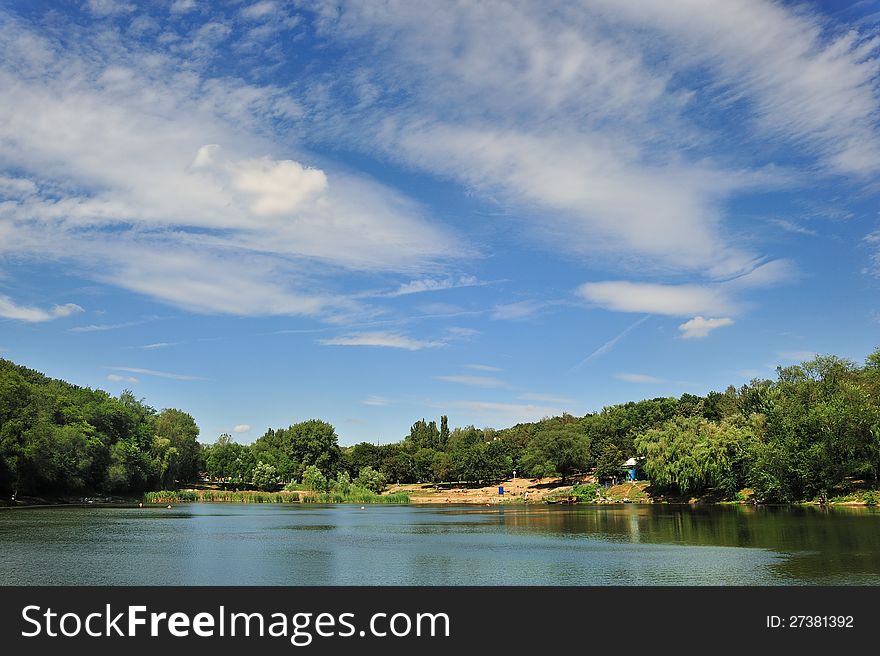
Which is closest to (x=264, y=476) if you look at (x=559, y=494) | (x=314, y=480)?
(x=314, y=480)

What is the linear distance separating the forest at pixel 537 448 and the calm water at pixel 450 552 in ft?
56.2

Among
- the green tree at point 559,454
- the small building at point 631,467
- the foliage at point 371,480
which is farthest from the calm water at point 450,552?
the foliage at point 371,480

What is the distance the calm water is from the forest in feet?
56.2

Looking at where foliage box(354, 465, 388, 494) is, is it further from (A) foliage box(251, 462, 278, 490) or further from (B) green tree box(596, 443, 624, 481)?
(B) green tree box(596, 443, 624, 481)

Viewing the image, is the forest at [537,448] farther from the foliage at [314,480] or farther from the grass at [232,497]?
the grass at [232,497]

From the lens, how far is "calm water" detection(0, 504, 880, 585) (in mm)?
28828

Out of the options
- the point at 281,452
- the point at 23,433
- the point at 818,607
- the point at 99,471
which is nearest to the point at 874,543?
the point at 818,607

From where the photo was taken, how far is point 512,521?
66.8 m

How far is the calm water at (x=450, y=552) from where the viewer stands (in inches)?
1135

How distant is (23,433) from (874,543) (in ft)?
263

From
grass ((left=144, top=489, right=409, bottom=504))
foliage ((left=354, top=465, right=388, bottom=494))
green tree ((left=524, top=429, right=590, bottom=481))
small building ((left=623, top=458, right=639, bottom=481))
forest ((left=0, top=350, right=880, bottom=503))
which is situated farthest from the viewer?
foliage ((left=354, top=465, right=388, bottom=494))

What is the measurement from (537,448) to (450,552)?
90.7 m

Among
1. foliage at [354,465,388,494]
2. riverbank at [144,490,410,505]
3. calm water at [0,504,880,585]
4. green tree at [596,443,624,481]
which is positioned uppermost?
green tree at [596,443,624,481]

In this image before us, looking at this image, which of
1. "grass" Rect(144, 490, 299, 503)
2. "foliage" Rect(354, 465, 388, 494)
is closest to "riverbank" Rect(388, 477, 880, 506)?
"foliage" Rect(354, 465, 388, 494)
